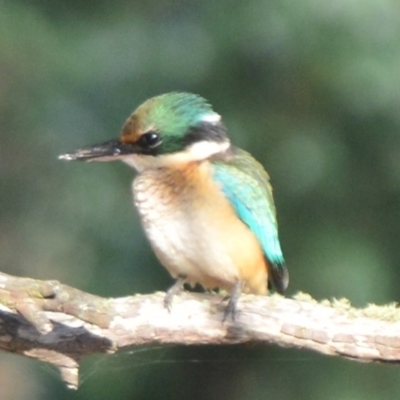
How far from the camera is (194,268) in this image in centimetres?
276

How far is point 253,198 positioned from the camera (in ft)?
9.37

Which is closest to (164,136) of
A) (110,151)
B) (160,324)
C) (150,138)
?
(150,138)

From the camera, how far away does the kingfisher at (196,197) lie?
2719 millimetres

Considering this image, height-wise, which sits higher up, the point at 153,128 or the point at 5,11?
Result: the point at 5,11

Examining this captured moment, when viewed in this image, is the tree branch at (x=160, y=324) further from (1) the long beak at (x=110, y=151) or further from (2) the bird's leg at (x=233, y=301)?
(1) the long beak at (x=110, y=151)

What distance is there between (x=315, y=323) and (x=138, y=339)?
384mm

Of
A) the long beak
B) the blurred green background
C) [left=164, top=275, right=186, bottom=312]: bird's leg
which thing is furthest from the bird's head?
the blurred green background

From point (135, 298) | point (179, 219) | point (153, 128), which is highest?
point (153, 128)

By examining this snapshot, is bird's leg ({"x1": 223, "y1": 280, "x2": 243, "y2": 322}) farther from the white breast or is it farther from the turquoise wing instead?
the turquoise wing

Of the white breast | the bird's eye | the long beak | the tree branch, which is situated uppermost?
the bird's eye

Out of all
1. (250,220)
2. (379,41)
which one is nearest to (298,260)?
(379,41)

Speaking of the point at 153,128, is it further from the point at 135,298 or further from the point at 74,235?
the point at 74,235

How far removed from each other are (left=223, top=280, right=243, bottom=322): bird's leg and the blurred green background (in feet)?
3.62

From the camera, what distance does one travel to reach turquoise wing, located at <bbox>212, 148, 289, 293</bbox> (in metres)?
2.78
